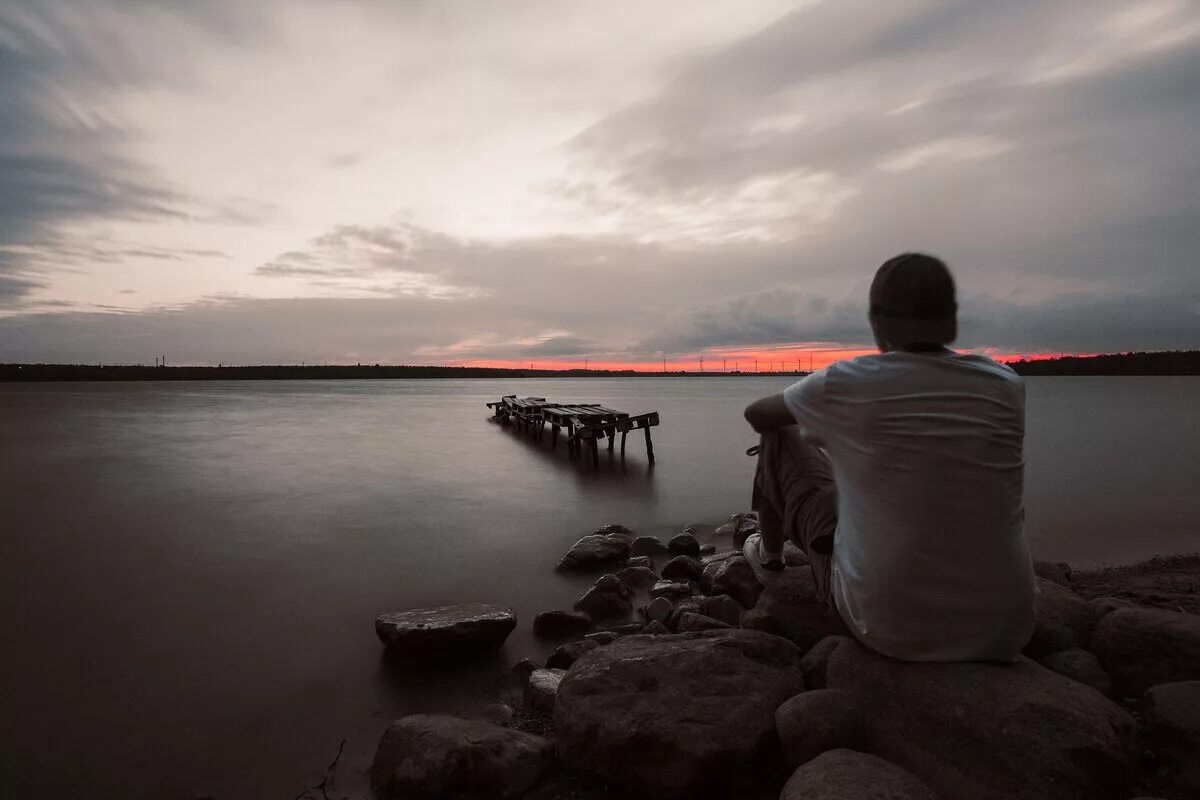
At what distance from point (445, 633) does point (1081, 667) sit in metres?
4.05

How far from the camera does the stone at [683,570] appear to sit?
7.00m

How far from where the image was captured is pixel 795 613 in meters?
4.20

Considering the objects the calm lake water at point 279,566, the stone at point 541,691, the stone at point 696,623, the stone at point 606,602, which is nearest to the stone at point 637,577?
the stone at point 606,602

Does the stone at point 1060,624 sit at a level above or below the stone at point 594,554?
above

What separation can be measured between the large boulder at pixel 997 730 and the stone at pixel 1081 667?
713 mm

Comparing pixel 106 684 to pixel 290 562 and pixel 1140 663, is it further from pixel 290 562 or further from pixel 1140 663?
pixel 1140 663

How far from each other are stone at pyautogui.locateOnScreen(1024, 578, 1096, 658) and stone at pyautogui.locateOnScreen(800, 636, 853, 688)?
1.07 meters

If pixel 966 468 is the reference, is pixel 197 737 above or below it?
below

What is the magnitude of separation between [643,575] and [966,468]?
5062 mm

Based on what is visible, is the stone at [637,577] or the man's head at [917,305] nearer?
the man's head at [917,305]

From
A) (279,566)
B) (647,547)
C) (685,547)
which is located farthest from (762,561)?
(279,566)

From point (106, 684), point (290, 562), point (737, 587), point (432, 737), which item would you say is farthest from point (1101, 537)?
point (106, 684)

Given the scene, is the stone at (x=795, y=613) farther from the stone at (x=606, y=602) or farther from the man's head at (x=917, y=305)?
the man's head at (x=917, y=305)

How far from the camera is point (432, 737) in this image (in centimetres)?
334
